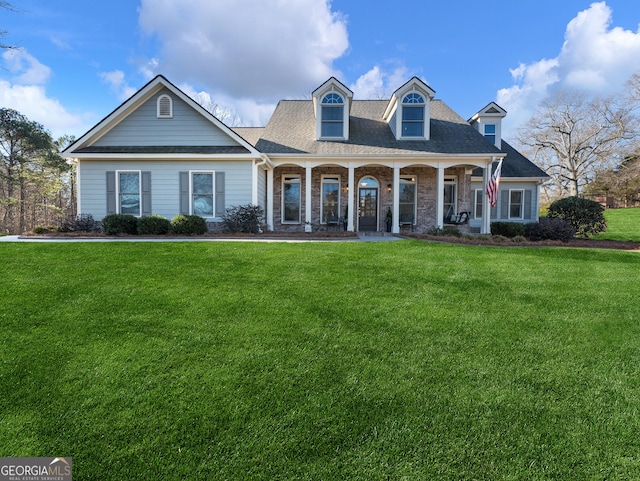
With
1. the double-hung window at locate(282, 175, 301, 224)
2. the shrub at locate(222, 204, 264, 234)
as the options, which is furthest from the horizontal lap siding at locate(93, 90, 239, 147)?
the double-hung window at locate(282, 175, 301, 224)

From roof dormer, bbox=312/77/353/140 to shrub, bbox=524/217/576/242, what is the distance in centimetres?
837

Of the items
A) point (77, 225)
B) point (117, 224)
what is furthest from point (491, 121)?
point (77, 225)

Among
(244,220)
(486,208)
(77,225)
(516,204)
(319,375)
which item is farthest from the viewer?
(516,204)

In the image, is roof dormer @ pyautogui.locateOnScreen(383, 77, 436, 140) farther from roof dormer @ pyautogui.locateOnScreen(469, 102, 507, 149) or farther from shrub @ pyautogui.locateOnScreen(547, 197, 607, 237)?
shrub @ pyautogui.locateOnScreen(547, 197, 607, 237)

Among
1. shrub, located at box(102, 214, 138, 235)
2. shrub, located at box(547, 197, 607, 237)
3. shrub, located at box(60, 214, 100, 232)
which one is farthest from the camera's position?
shrub, located at box(547, 197, 607, 237)

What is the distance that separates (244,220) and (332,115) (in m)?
6.23

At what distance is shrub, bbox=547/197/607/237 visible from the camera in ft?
44.3

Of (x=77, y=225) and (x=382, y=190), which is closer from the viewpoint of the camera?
(x=77, y=225)

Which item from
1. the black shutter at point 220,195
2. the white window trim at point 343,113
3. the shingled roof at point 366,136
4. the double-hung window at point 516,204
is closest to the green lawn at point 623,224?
the double-hung window at point 516,204

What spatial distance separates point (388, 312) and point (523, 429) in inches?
79.9

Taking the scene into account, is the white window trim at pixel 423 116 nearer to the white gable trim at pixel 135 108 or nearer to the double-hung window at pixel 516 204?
the double-hung window at pixel 516 204

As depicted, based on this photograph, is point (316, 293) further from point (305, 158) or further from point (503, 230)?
point (503, 230)

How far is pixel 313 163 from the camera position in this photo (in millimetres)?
→ 13414

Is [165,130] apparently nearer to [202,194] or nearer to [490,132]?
[202,194]
